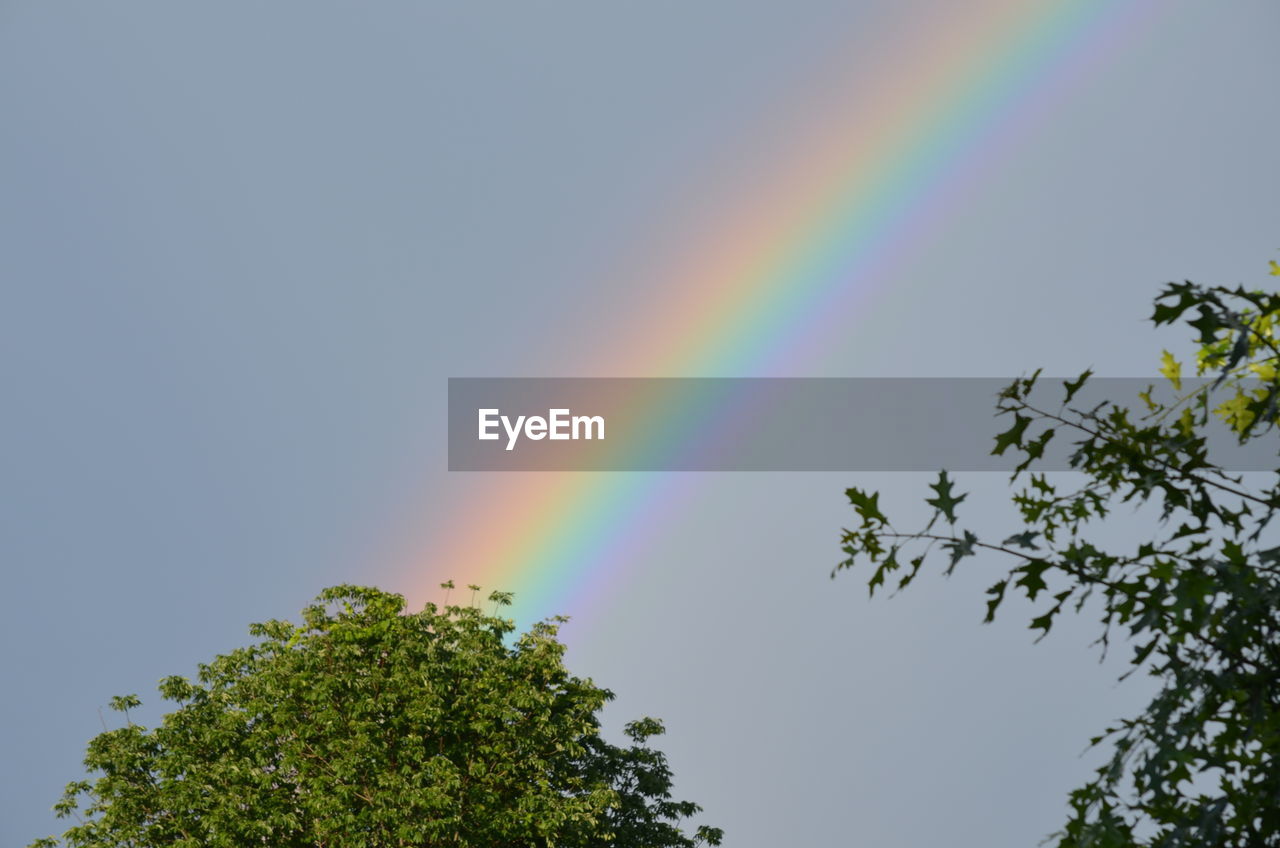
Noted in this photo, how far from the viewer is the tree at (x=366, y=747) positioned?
30562mm

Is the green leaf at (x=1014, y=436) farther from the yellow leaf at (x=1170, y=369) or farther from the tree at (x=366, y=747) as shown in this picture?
the tree at (x=366, y=747)

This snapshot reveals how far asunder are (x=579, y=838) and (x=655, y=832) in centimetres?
732

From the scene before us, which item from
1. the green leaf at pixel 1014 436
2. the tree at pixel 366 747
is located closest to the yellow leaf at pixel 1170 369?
the green leaf at pixel 1014 436

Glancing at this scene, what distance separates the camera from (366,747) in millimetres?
30344

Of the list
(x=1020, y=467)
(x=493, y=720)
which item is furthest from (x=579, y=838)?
(x=1020, y=467)

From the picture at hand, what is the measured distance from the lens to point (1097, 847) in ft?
14.6

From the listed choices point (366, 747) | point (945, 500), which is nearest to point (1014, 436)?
point (945, 500)

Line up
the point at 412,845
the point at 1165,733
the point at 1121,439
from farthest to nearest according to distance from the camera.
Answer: the point at 412,845
the point at 1121,439
the point at 1165,733

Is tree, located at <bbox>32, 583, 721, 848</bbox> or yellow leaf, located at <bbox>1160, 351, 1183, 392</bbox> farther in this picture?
tree, located at <bbox>32, 583, 721, 848</bbox>

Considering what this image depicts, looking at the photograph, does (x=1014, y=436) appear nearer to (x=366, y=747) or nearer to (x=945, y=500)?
(x=945, y=500)

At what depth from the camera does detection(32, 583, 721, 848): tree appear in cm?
3056

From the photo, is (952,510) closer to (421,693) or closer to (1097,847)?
(1097,847)

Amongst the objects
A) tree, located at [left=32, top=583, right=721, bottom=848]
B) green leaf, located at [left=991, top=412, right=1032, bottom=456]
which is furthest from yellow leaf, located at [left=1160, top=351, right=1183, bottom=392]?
tree, located at [left=32, top=583, right=721, bottom=848]

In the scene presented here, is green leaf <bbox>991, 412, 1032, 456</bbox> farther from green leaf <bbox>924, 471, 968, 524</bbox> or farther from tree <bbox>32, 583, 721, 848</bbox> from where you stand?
tree <bbox>32, 583, 721, 848</bbox>
